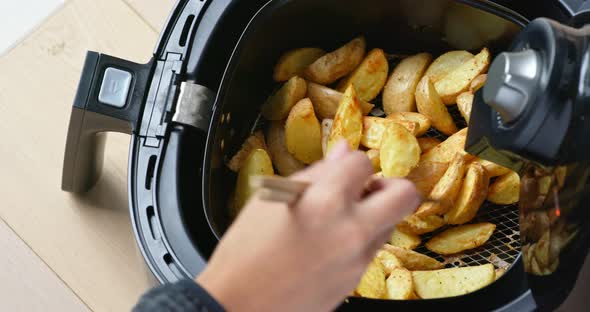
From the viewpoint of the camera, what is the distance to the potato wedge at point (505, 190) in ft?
2.56

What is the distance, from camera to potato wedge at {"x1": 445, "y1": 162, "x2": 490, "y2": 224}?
0.76m

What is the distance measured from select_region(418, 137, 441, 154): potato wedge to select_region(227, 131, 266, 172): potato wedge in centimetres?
19

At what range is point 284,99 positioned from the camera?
2.80 feet

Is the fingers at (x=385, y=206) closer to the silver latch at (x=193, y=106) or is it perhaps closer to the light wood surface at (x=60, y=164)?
the silver latch at (x=193, y=106)

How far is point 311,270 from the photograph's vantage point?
0.41 metres

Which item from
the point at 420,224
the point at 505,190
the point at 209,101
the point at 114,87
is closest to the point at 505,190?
the point at 505,190

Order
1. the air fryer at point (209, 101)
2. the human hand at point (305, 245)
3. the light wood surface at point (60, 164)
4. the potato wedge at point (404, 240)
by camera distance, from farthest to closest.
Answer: the light wood surface at point (60, 164), the potato wedge at point (404, 240), the air fryer at point (209, 101), the human hand at point (305, 245)

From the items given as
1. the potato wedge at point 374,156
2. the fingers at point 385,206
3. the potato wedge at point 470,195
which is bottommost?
the potato wedge at point 470,195

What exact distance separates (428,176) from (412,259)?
0.32ft

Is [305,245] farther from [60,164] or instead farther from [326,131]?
[60,164]

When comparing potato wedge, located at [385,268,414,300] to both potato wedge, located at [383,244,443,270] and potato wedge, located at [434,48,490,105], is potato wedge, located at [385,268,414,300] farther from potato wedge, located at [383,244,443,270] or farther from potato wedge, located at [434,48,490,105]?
potato wedge, located at [434,48,490,105]

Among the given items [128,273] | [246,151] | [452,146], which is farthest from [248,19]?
[128,273]

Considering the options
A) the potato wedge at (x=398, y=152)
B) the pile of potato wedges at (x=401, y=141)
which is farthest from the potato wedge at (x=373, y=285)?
the potato wedge at (x=398, y=152)

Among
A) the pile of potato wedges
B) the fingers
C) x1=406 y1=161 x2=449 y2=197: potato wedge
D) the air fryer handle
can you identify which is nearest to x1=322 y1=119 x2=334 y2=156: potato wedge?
the pile of potato wedges
